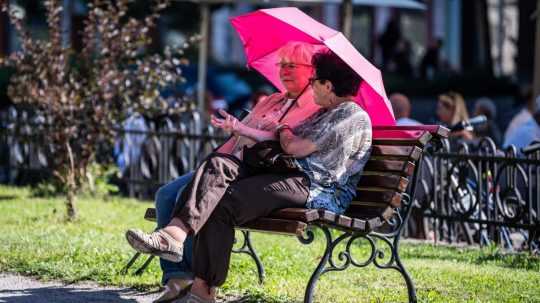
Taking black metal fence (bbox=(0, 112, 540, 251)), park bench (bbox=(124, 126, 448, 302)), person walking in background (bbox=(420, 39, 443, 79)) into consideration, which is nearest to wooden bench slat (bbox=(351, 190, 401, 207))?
park bench (bbox=(124, 126, 448, 302))

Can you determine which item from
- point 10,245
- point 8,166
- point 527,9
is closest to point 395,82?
point 527,9

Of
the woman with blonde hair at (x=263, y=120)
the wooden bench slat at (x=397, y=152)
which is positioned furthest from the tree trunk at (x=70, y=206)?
the wooden bench slat at (x=397, y=152)

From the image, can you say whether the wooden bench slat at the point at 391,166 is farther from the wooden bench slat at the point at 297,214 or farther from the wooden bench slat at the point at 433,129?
the wooden bench slat at the point at 297,214

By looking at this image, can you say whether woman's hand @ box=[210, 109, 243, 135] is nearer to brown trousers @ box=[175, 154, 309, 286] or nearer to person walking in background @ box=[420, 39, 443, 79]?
brown trousers @ box=[175, 154, 309, 286]

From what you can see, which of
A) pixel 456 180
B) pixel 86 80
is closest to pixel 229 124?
pixel 456 180

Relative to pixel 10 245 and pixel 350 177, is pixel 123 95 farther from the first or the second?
pixel 350 177

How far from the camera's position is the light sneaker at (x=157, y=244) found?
603 centimetres

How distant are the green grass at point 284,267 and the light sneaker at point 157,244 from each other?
33.3 inches

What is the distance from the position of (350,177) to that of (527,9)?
20.7 metres

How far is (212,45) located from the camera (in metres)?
36.7

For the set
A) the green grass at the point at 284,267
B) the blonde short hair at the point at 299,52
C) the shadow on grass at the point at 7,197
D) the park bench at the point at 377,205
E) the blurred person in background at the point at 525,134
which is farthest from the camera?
the shadow on grass at the point at 7,197

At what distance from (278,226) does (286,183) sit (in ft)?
0.91

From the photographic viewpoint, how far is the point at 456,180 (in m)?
10.4

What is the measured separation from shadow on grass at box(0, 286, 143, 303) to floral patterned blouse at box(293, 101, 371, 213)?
4.08 ft
